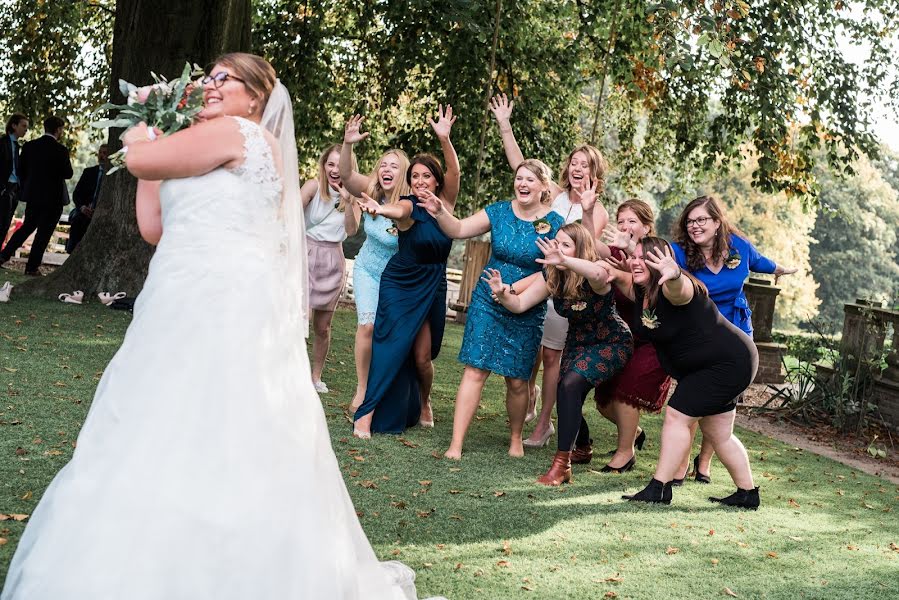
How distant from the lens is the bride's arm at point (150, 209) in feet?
11.3

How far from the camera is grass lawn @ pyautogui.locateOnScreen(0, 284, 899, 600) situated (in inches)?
174

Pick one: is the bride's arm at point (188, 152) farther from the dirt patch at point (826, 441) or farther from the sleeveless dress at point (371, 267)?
the dirt patch at point (826, 441)

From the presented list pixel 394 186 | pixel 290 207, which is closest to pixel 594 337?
pixel 394 186

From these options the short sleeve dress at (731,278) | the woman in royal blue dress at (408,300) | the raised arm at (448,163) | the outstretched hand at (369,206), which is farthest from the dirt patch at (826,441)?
the outstretched hand at (369,206)

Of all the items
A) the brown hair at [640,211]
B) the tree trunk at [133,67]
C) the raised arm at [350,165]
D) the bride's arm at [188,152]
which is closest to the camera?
the bride's arm at [188,152]

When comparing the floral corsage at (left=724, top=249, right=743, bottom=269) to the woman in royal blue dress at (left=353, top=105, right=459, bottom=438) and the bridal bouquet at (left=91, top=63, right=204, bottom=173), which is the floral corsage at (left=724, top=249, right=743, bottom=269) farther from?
the bridal bouquet at (left=91, top=63, right=204, bottom=173)

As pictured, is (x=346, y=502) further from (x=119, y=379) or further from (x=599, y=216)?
(x=599, y=216)

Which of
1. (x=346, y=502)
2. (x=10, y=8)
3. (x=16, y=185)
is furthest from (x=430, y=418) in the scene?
(x=10, y=8)

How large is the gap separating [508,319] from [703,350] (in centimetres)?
129

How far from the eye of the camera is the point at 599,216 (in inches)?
271

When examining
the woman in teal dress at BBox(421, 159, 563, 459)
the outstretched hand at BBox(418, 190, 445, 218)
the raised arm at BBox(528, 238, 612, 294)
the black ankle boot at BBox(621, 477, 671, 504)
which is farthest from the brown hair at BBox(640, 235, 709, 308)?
the outstretched hand at BBox(418, 190, 445, 218)

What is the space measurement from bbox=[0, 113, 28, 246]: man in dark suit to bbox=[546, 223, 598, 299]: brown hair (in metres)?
9.37

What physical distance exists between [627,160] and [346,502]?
13.9m

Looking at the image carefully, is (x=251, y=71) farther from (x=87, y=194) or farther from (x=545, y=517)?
(x=87, y=194)
